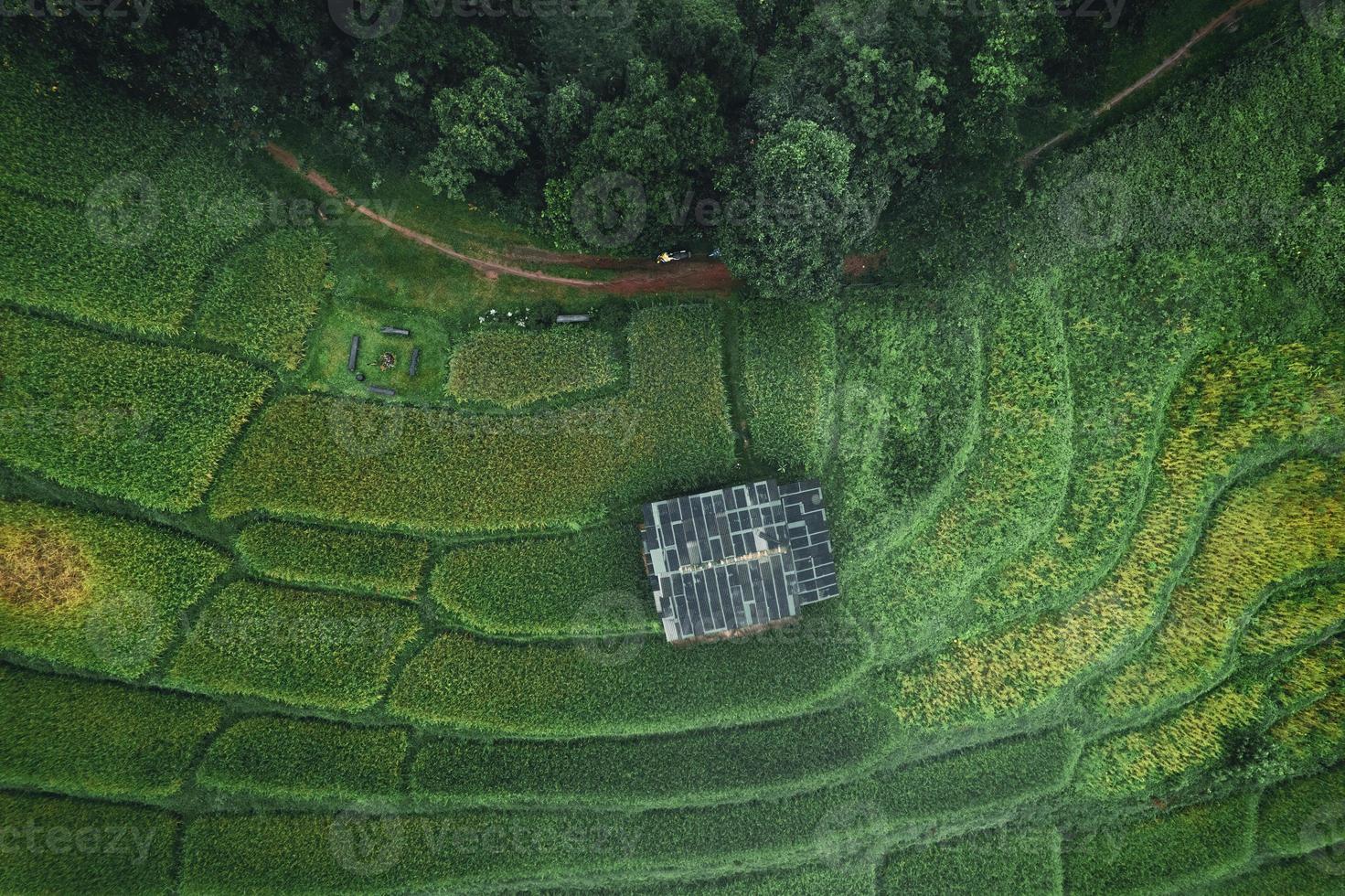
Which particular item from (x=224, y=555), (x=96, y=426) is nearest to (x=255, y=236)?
(x=96, y=426)

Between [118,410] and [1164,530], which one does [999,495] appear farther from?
[118,410]

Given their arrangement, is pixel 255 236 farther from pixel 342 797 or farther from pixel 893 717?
pixel 893 717

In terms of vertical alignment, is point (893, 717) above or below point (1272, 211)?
below

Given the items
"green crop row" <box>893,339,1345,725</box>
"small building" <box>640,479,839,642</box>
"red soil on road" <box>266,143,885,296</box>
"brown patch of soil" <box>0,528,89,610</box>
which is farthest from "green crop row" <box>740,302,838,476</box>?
"brown patch of soil" <box>0,528,89,610</box>

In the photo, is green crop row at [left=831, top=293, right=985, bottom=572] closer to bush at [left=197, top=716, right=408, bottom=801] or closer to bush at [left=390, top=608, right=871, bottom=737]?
bush at [left=390, top=608, right=871, bottom=737]

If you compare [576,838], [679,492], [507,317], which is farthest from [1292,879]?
[507,317]
